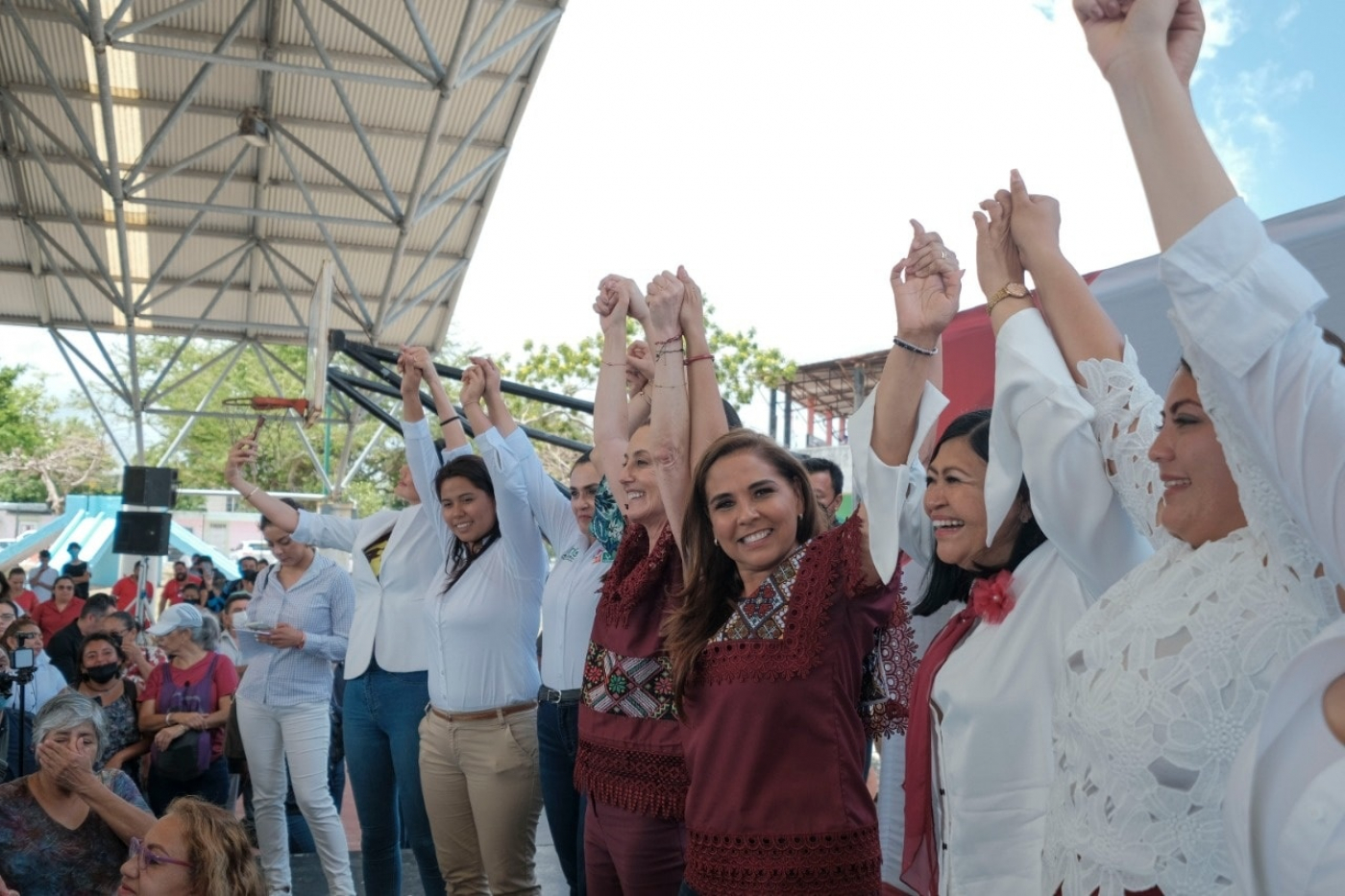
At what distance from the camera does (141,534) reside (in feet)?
37.4

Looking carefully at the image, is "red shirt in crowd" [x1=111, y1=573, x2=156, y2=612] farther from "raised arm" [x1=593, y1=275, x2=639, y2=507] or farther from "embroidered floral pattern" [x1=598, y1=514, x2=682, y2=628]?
"embroidered floral pattern" [x1=598, y1=514, x2=682, y2=628]

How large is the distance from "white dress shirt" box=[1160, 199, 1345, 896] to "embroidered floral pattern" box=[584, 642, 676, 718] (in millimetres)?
1562

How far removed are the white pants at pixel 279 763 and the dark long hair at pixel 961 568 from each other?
10.0 feet

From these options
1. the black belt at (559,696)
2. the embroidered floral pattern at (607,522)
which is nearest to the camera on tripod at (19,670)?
the black belt at (559,696)

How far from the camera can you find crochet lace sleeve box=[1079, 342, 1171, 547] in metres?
1.57

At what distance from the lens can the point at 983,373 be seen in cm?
359

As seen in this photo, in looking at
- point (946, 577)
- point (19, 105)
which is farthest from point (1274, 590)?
point (19, 105)

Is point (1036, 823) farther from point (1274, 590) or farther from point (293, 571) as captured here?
point (293, 571)

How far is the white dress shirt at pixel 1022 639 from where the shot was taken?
163 cm

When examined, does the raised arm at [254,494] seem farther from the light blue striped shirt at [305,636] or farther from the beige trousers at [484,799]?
the beige trousers at [484,799]

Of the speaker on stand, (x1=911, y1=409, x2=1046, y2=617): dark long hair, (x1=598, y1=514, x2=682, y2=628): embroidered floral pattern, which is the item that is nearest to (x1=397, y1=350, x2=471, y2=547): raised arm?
(x1=598, y1=514, x2=682, y2=628): embroidered floral pattern

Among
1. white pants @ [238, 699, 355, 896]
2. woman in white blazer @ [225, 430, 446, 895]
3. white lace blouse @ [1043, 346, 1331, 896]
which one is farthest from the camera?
white pants @ [238, 699, 355, 896]

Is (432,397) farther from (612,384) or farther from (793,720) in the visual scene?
(793,720)

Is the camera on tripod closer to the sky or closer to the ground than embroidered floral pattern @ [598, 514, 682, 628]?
closer to the ground
